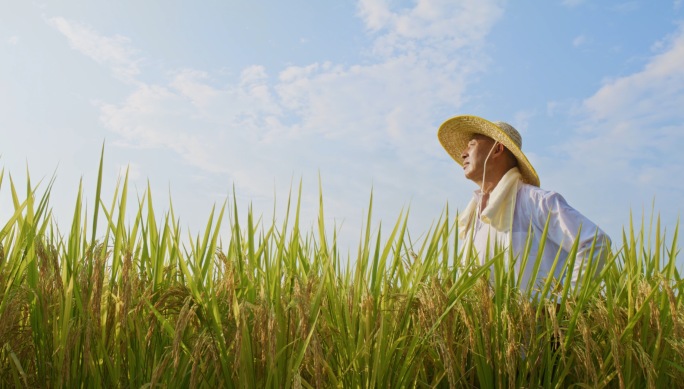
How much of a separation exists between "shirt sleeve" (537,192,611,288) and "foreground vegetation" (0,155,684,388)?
262 millimetres

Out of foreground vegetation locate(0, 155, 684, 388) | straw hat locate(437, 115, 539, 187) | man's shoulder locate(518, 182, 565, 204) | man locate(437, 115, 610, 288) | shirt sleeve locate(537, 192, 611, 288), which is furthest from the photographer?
straw hat locate(437, 115, 539, 187)

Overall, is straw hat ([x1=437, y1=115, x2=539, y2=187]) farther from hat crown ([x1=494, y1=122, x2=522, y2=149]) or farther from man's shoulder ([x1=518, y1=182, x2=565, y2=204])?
man's shoulder ([x1=518, y1=182, x2=565, y2=204])

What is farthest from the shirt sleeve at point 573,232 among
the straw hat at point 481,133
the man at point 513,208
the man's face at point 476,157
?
the man's face at point 476,157

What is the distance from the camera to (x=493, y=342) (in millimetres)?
2791

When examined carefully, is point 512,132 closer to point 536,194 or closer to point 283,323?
point 536,194

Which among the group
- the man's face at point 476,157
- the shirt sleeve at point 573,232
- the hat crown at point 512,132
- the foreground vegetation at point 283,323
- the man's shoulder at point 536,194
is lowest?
the foreground vegetation at point 283,323

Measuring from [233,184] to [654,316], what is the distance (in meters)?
1.80

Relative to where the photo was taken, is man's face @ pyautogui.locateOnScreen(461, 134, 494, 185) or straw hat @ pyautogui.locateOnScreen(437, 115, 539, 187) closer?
straw hat @ pyautogui.locateOnScreen(437, 115, 539, 187)

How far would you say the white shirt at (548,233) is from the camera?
3535 mm

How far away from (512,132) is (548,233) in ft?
2.98

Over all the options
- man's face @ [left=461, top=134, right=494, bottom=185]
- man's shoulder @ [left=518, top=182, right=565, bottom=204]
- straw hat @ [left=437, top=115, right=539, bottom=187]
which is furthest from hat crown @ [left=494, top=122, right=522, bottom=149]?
man's shoulder @ [left=518, top=182, right=565, bottom=204]

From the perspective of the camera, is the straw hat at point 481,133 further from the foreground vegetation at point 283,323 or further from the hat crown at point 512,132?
the foreground vegetation at point 283,323

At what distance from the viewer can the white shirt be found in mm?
3535

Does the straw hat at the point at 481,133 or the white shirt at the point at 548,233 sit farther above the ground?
the straw hat at the point at 481,133
